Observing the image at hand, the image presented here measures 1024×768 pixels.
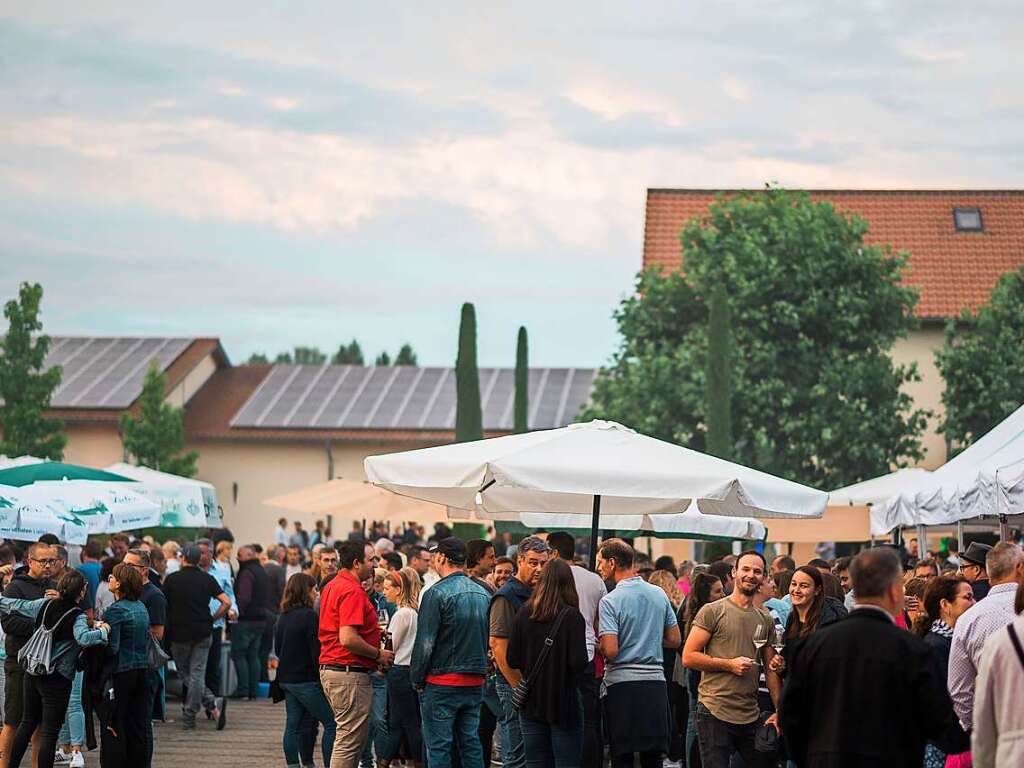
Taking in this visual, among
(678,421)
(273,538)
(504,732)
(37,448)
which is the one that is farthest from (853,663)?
(273,538)

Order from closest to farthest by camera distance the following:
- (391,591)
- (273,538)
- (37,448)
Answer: (391,591), (37,448), (273,538)

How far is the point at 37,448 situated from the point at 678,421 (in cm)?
2098

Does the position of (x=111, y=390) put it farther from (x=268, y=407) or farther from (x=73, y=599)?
(x=73, y=599)

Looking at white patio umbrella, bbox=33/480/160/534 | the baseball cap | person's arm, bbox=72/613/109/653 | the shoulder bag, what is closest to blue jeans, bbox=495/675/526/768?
the shoulder bag

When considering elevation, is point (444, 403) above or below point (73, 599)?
above

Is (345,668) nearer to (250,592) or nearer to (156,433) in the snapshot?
(250,592)

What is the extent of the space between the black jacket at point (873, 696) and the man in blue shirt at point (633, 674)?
3.98m

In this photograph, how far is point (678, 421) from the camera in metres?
38.9

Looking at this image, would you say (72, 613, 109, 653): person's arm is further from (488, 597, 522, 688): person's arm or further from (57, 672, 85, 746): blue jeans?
(488, 597, 522, 688): person's arm

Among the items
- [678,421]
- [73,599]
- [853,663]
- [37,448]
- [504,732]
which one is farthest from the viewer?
[37,448]

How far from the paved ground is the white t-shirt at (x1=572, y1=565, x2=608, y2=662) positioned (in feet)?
16.8

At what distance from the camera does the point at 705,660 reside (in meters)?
9.39

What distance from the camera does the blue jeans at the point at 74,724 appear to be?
13.8m

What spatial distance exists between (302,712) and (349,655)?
2.02 m
